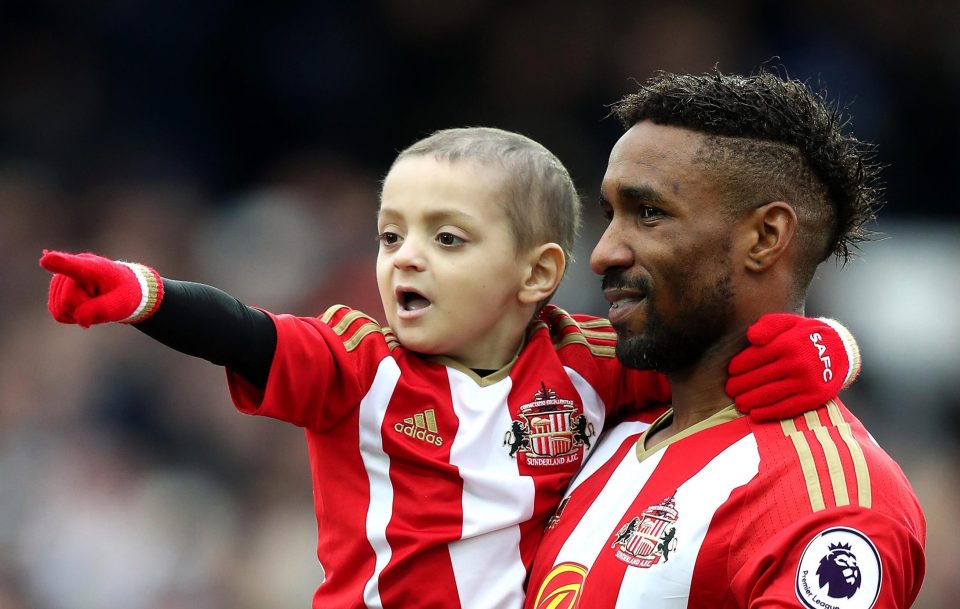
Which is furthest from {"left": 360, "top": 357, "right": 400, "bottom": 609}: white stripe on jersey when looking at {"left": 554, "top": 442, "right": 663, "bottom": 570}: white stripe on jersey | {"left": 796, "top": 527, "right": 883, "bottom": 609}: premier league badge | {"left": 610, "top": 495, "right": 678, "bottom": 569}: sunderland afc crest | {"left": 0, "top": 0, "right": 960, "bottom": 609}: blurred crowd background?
{"left": 0, "top": 0, "right": 960, "bottom": 609}: blurred crowd background

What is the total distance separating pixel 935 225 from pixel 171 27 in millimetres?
4413

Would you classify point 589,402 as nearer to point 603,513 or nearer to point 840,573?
point 603,513

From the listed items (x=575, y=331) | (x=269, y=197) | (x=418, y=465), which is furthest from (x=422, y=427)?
(x=269, y=197)

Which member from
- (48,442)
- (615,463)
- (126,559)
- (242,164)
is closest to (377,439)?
(615,463)

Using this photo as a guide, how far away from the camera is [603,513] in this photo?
8.12 ft

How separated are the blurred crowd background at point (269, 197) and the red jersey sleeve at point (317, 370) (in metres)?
3.24

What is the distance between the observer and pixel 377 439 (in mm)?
2516

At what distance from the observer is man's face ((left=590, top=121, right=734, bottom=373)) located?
8.16 feet

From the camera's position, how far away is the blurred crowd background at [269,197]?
19.0 feet

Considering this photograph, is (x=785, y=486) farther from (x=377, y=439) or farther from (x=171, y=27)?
(x=171, y=27)

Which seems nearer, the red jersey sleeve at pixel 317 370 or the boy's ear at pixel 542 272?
the red jersey sleeve at pixel 317 370

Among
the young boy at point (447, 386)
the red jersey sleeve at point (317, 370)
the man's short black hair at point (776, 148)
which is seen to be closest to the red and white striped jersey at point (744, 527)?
the young boy at point (447, 386)

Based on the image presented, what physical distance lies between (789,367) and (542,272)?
2.22 feet

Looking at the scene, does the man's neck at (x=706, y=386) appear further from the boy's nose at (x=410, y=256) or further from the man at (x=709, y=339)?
the boy's nose at (x=410, y=256)
